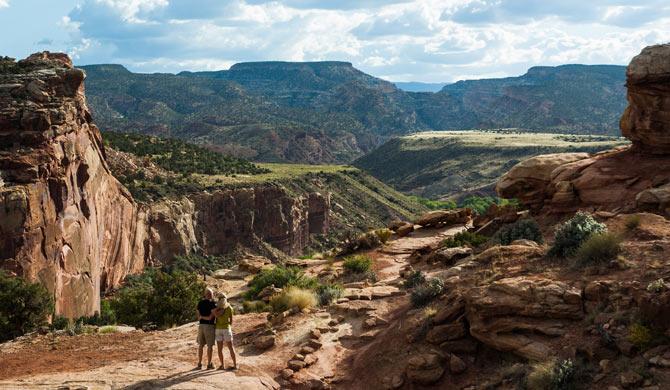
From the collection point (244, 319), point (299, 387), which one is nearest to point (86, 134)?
point (244, 319)

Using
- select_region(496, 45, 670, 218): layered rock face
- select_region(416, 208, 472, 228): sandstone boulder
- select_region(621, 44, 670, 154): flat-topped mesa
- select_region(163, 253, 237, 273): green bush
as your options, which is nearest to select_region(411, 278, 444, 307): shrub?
select_region(496, 45, 670, 218): layered rock face

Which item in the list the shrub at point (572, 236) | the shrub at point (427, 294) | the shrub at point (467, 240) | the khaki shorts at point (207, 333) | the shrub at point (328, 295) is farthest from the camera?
the shrub at point (467, 240)

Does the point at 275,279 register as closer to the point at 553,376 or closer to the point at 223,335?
the point at 223,335

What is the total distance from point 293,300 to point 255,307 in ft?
11.1

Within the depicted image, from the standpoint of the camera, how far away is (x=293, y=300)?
70.6 feet

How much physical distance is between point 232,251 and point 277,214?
1020 centimetres

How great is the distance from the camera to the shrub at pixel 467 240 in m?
27.0

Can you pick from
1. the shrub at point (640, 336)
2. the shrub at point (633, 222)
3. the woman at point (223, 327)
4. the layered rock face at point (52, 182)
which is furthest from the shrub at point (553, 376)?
the layered rock face at point (52, 182)

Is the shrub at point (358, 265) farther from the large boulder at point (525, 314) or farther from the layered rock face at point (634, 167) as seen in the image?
the large boulder at point (525, 314)

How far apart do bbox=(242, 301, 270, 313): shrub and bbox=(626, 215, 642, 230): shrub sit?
13.1m

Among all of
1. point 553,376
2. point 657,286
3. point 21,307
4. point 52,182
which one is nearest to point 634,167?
point 657,286

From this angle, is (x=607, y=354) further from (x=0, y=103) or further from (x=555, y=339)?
(x=0, y=103)

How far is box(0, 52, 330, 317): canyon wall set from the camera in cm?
3766

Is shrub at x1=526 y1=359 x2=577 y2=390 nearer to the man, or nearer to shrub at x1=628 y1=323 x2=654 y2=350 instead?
shrub at x1=628 y1=323 x2=654 y2=350
